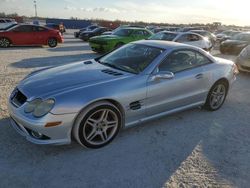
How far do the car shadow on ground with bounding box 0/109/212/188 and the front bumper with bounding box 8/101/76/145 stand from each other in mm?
254

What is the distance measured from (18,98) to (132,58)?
200cm

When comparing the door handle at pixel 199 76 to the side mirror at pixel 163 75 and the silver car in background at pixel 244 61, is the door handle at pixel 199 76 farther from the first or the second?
the silver car in background at pixel 244 61

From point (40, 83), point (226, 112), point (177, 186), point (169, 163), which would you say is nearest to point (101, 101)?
point (40, 83)

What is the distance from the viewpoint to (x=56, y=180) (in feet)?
9.81

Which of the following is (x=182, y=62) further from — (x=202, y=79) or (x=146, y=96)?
(x=146, y=96)

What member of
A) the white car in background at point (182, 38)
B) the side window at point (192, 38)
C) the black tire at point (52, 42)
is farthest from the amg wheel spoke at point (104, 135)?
the black tire at point (52, 42)

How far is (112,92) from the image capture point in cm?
362

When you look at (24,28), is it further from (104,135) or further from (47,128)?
(47,128)

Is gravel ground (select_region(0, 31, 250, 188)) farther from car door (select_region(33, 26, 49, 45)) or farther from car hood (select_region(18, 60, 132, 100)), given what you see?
car door (select_region(33, 26, 49, 45))

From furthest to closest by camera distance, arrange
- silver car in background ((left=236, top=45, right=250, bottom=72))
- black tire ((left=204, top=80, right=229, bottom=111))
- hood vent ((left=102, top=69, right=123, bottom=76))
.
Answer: silver car in background ((left=236, top=45, right=250, bottom=72))
black tire ((left=204, top=80, right=229, bottom=111))
hood vent ((left=102, top=69, right=123, bottom=76))

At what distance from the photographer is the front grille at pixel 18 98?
3.54 m

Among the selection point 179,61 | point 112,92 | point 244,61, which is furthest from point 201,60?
point 244,61

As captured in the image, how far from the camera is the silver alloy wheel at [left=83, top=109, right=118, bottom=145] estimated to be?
3.60 metres

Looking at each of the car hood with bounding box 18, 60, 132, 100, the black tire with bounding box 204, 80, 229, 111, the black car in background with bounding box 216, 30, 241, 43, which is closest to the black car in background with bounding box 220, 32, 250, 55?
the black car in background with bounding box 216, 30, 241, 43
